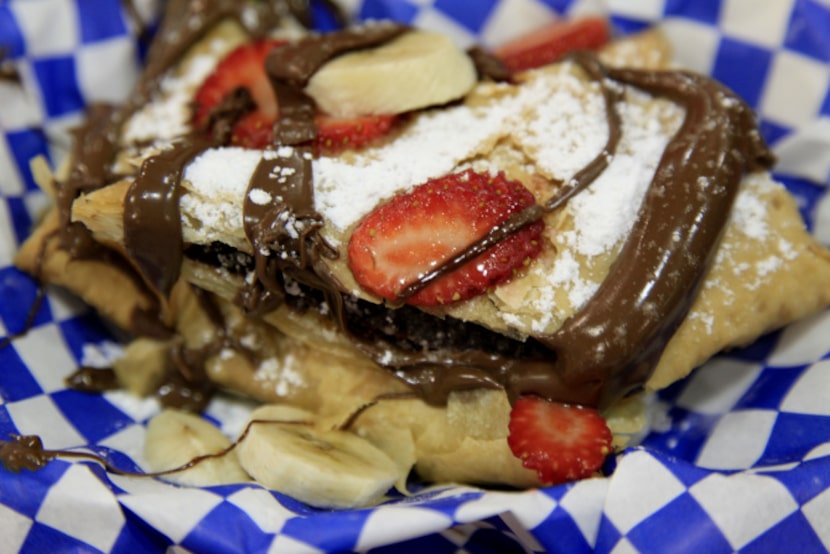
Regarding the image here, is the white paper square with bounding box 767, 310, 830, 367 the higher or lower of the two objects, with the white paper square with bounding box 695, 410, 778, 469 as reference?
higher

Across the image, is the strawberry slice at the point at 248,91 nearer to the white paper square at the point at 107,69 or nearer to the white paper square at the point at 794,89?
the white paper square at the point at 107,69

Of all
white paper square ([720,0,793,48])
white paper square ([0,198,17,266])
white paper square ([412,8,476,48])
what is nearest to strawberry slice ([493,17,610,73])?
white paper square ([412,8,476,48])

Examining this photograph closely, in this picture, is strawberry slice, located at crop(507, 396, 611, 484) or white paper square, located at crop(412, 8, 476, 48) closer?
strawberry slice, located at crop(507, 396, 611, 484)

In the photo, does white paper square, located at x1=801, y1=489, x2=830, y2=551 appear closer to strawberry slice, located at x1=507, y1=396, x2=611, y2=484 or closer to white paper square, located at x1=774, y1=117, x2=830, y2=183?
strawberry slice, located at x1=507, y1=396, x2=611, y2=484

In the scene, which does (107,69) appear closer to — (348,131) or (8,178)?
(8,178)

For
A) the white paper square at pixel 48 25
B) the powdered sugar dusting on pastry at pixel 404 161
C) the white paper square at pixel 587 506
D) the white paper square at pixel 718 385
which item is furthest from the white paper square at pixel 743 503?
the white paper square at pixel 48 25

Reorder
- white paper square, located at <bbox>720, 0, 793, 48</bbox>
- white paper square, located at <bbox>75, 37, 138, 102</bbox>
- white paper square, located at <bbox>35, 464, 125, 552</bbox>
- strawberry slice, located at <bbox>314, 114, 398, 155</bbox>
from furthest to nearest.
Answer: white paper square, located at <bbox>75, 37, 138, 102</bbox>
white paper square, located at <bbox>720, 0, 793, 48</bbox>
strawberry slice, located at <bbox>314, 114, 398, 155</bbox>
white paper square, located at <bbox>35, 464, 125, 552</bbox>
